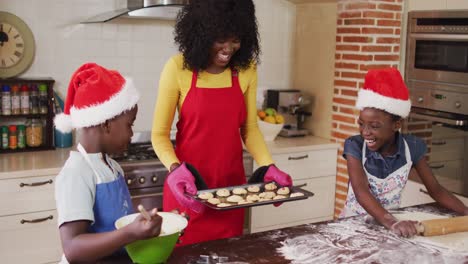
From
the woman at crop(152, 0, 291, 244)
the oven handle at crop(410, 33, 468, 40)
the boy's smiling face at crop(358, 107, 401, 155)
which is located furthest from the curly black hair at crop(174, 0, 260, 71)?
the oven handle at crop(410, 33, 468, 40)

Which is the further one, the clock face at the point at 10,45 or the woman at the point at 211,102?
the clock face at the point at 10,45

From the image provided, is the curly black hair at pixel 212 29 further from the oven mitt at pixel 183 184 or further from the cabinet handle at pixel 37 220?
the cabinet handle at pixel 37 220

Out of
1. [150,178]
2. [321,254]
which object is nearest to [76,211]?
[321,254]

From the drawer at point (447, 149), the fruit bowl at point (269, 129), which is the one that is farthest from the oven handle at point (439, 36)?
the fruit bowl at point (269, 129)

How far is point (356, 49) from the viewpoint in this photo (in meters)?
3.86

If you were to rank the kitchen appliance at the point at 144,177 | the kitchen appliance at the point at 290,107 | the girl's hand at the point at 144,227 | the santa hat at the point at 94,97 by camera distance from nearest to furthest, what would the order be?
the girl's hand at the point at 144,227, the santa hat at the point at 94,97, the kitchen appliance at the point at 144,177, the kitchen appliance at the point at 290,107

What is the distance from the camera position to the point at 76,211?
1.50m

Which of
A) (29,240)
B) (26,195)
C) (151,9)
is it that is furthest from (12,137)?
(151,9)

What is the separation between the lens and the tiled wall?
3.49m

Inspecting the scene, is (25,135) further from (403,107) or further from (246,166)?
(403,107)

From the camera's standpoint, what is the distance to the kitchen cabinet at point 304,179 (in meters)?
3.81

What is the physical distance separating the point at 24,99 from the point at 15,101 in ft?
0.17

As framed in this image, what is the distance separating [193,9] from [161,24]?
5.03 feet

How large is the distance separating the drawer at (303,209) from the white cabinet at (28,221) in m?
1.34
